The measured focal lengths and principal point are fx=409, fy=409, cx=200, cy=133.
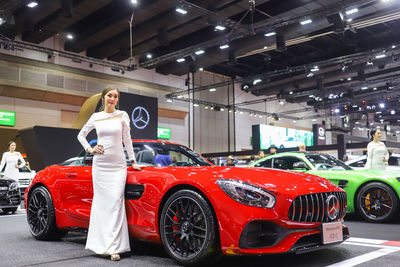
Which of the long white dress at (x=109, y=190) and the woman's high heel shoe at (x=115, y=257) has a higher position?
the long white dress at (x=109, y=190)

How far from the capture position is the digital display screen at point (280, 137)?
29.4 metres

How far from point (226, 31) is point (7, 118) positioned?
471 inches

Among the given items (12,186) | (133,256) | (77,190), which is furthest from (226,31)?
(133,256)

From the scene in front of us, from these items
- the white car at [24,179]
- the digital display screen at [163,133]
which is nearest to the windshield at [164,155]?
the white car at [24,179]

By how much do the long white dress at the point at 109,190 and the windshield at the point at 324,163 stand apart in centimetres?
435

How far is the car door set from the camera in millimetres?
4562

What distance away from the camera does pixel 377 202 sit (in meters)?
6.97

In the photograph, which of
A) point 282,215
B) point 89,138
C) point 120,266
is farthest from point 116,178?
point 89,138

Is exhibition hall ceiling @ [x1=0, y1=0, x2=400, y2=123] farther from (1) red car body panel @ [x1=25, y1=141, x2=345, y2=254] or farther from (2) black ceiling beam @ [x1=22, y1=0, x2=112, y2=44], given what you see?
(1) red car body panel @ [x1=25, y1=141, x2=345, y2=254]

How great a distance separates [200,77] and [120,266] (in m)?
26.8

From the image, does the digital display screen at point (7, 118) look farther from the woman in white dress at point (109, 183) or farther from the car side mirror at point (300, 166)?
the woman in white dress at point (109, 183)

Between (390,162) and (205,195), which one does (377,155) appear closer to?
(390,162)

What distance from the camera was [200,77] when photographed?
98.3 feet

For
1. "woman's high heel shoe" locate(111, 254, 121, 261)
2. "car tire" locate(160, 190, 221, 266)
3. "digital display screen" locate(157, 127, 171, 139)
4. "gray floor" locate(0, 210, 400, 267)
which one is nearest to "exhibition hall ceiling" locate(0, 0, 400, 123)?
"digital display screen" locate(157, 127, 171, 139)
